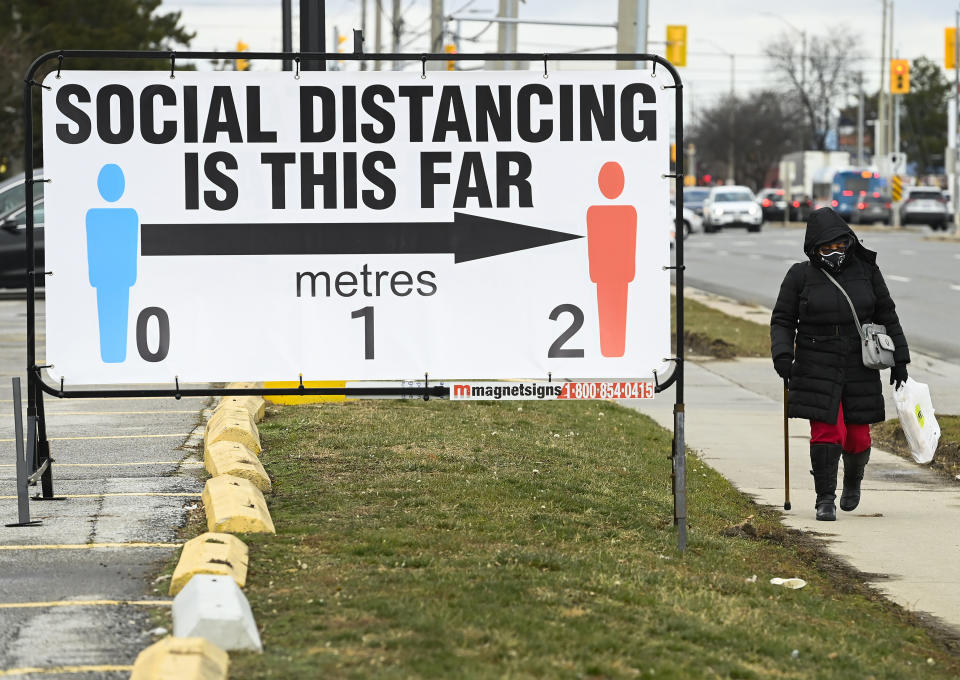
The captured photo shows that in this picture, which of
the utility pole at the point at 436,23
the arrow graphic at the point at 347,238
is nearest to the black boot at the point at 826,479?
the arrow graphic at the point at 347,238

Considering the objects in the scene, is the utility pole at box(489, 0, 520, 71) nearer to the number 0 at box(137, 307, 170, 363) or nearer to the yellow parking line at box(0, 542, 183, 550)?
the number 0 at box(137, 307, 170, 363)

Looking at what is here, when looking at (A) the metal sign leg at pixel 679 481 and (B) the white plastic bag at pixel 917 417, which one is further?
(B) the white plastic bag at pixel 917 417

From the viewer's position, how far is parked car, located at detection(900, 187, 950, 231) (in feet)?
207

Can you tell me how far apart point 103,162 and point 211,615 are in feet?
9.65

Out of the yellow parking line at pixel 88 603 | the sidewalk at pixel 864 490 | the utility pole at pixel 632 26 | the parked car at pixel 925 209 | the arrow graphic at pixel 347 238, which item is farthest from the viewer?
the parked car at pixel 925 209

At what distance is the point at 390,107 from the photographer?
7500mm

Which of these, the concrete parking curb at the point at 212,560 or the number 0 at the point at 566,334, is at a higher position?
the number 0 at the point at 566,334

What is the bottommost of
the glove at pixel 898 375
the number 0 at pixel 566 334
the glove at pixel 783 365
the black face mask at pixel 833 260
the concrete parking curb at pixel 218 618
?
the concrete parking curb at pixel 218 618

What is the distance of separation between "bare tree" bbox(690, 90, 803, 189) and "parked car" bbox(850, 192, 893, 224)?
6194cm

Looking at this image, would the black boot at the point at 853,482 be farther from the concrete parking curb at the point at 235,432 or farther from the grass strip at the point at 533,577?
the concrete parking curb at the point at 235,432

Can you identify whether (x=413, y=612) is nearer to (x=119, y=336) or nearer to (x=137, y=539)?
(x=137, y=539)

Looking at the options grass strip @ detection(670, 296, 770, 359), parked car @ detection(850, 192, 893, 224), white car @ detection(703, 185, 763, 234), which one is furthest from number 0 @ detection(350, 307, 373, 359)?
parked car @ detection(850, 192, 893, 224)

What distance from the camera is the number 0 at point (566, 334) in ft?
24.7

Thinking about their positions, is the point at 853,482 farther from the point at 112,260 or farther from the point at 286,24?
the point at 286,24
